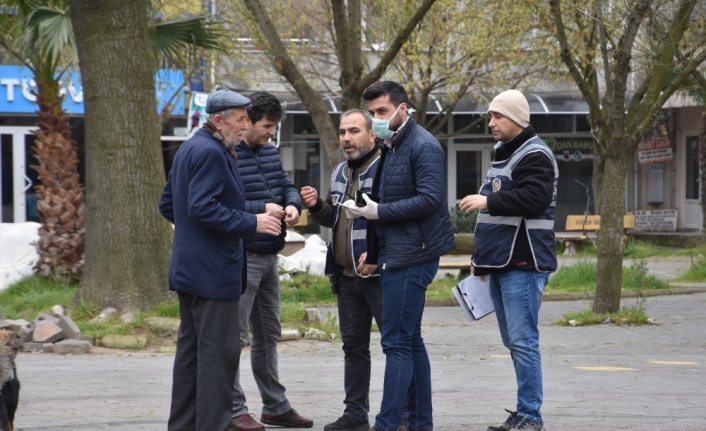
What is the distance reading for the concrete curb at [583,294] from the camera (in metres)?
16.8

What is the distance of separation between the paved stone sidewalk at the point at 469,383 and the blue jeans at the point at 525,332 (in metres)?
0.48

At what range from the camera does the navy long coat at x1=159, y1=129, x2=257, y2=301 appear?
5.60 metres

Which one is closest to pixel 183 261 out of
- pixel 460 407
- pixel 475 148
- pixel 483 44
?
pixel 460 407

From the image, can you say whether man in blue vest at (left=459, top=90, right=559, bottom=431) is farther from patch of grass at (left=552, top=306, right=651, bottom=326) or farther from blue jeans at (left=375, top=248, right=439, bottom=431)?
patch of grass at (left=552, top=306, right=651, bottom=326)

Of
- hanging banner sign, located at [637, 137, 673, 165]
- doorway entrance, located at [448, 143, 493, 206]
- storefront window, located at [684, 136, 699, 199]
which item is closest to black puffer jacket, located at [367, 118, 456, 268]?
doorway entrance, located at [448, 143, 493, 206]

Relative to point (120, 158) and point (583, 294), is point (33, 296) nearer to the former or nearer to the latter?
point (120, 158)

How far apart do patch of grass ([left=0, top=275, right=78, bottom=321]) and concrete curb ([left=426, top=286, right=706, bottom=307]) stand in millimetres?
5416

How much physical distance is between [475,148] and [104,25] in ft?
75.9

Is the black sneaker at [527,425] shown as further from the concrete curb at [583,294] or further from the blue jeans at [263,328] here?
the concrete curb at [583,294]

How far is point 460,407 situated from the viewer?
7656 mm

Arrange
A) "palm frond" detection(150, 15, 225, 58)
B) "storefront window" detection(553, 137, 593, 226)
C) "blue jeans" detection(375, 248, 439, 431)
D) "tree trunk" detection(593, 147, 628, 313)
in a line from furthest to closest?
1. "storefront window" detection(553, 137, 593, 226)
2. "palm frond" detection(150, 15, 225, 58)
3. "tree trunk" detection(593, 147, 628, 313)
4. "blue jeans" detection(375, 248, 439, 431)

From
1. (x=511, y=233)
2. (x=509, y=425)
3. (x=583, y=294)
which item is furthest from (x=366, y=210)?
(x=583, y=294)

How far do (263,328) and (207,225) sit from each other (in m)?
1.61

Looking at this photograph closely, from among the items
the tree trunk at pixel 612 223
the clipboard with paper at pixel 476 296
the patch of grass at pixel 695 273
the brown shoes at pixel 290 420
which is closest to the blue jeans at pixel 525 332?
the clipboard with paper at pixel 476 296
